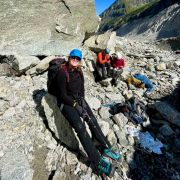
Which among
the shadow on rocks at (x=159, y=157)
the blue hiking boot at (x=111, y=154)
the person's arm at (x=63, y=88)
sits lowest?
the shadow on rocks at (x=159, y=157)

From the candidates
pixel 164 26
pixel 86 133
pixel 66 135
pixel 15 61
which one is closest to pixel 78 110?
pixel 86 133

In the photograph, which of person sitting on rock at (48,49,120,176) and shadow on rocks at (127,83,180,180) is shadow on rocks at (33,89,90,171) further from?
shadow on rocks at (127,83,180,180)

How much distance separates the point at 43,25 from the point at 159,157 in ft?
24.1

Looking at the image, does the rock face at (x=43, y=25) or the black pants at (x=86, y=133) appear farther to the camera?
the rock face at (x=43, y=25)

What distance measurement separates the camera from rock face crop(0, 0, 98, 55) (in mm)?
10680

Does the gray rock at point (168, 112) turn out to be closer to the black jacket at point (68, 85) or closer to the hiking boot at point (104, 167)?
the hiking boot at point (104, 167)

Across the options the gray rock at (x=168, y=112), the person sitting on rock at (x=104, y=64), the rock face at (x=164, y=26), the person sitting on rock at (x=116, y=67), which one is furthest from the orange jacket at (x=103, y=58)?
the rock face at (x=164, y=26)

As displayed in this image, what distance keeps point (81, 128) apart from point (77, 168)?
1.00 metres

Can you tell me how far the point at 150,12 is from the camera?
337 ft

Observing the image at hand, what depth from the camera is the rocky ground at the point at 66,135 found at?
638 cm

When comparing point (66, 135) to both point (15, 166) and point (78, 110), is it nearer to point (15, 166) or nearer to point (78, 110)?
point (78, 110)

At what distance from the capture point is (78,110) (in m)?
6.72

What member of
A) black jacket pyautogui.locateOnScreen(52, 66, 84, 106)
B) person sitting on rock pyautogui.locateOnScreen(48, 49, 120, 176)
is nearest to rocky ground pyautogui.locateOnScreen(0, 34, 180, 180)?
person sitting on rock pyautogui.locateOnScreen(48, 49, 120, 176)

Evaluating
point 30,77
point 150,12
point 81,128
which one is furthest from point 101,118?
point 150,12
